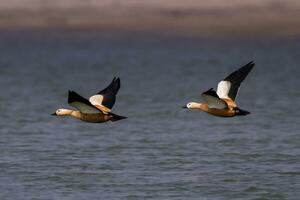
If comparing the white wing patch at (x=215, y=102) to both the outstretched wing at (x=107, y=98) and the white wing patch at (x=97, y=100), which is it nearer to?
the outstretched wing at (x=107, y=98)

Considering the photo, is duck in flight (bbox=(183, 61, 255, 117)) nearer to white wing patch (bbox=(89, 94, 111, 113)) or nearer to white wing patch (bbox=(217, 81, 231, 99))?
white wing patch (bbox=(217, 81, 231, 99))

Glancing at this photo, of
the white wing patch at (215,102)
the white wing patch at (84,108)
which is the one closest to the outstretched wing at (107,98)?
the white wing patch at (84,108)

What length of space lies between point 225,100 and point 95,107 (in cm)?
337

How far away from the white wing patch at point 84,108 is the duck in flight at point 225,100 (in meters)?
2.28

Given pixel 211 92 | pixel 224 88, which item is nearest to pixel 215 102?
pixel 224 88

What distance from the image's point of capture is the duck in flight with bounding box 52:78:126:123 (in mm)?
30078

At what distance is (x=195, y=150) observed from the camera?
3884cm

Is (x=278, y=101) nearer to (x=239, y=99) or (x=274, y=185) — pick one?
(x=239, y=99)

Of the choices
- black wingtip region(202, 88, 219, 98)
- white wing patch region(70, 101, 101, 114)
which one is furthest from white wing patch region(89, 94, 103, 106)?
black wingtip region(202, 88, 219, 98)

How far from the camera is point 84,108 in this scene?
31.0 m

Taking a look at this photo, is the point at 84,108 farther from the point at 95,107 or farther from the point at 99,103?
the point at 99,103

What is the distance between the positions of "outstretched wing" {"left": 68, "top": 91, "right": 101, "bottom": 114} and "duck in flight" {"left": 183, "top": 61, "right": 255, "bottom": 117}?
2.34 m

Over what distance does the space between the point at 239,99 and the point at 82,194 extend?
1321 inches

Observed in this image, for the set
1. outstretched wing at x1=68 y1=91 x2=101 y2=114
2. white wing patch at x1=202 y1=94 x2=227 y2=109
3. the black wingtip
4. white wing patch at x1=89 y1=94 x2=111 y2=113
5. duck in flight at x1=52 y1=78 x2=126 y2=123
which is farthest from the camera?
white wing patch at x1=89 y1=94 x2=111 y2=113
